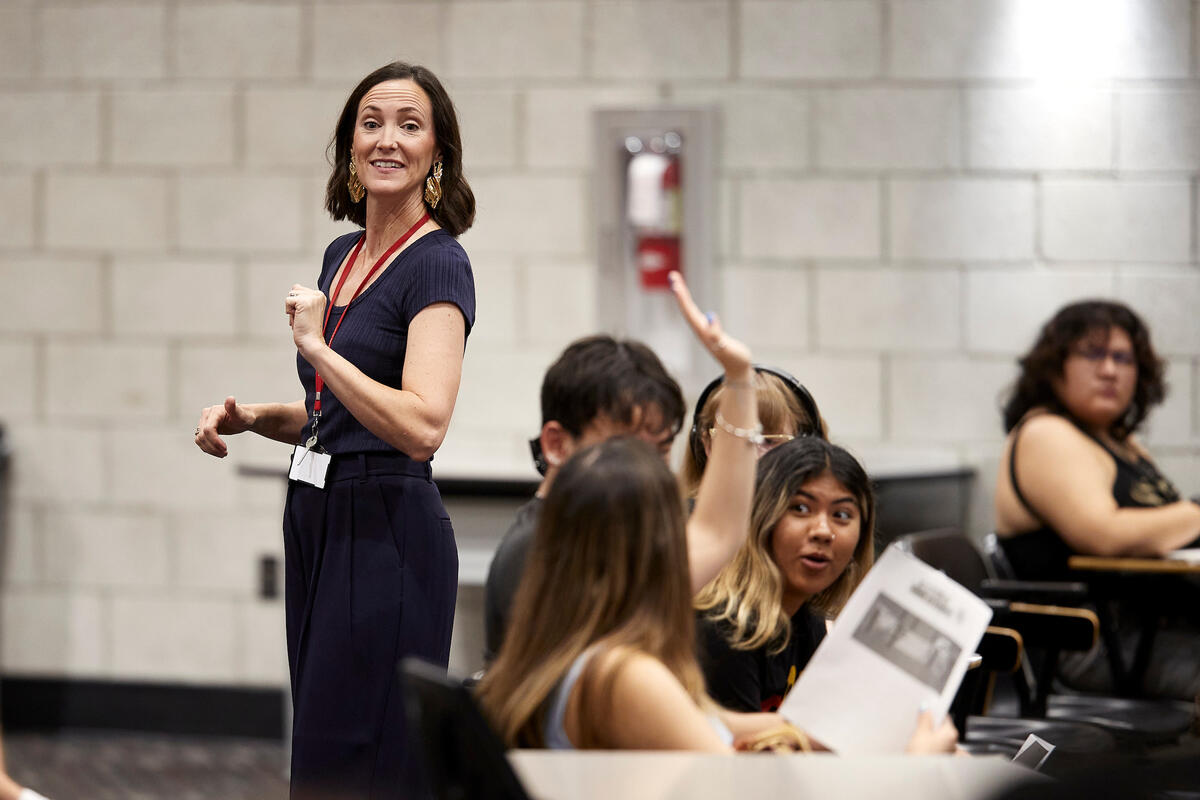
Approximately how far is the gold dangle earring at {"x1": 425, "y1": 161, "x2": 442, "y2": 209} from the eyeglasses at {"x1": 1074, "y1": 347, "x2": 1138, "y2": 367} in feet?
8.15

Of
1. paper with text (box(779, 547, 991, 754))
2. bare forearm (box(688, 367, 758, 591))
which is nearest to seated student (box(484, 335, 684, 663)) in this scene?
bare forearm (box(688, 367, 758, 591))

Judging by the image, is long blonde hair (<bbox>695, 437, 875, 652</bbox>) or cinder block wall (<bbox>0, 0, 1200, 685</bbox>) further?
cinder block wall (<bbox>0, 0, 1200, 685</bbox>)

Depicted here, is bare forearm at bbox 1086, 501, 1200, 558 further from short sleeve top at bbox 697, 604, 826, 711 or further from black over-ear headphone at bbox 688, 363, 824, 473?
short sleeve top at bbox 697, 604, 826, 711

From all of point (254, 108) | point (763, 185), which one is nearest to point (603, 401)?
point (763, 185)

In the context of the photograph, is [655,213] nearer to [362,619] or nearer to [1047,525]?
[1047,525]

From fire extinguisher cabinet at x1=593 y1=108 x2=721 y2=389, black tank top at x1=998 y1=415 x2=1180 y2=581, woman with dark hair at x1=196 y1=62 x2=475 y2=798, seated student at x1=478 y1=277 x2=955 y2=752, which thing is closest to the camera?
seated student at x1=478 y1=277 x2=955 y2=752

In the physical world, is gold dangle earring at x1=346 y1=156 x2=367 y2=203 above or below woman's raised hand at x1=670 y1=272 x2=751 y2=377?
above

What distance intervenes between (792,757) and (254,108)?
14.6 ft

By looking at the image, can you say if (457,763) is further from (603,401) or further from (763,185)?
(763,185)

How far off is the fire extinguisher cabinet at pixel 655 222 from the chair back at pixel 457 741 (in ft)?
12.5

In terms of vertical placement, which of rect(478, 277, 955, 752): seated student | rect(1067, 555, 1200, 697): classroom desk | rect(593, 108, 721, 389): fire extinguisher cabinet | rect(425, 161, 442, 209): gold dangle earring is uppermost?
rect(593, 108, 721, 389): fire extinguisher cabinet

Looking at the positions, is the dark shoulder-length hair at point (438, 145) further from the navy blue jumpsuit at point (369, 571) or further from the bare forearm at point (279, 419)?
the bare forearm at point (279, 419)

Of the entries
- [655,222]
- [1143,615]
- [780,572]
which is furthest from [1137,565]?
[655,222]

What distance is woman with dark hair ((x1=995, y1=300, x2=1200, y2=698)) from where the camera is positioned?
3.92m
